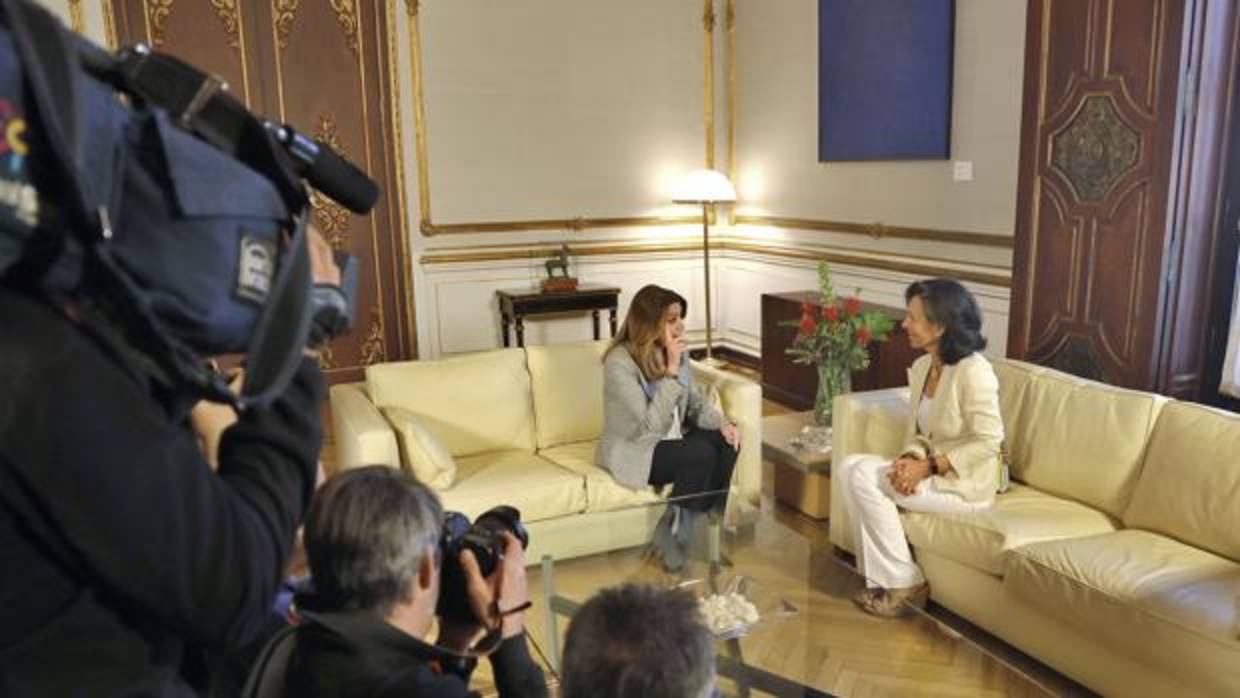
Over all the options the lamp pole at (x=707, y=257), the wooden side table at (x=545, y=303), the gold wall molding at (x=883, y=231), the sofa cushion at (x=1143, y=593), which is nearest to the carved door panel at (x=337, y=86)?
the wooden side table at (x=545, y=303)

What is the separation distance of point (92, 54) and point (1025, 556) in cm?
226

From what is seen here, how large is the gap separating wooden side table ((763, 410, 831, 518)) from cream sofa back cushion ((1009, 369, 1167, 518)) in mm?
707

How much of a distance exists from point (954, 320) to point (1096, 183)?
0.92m

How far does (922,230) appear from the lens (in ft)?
14.3

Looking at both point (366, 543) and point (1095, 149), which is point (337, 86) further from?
point (366, 543)

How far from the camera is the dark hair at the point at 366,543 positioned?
1019 millimetres

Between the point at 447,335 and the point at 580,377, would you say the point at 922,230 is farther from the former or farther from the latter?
the point at 447,335

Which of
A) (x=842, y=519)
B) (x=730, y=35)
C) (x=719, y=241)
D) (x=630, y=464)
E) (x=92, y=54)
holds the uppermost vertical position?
(x=730, y=35)

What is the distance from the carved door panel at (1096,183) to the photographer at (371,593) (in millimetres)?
2719

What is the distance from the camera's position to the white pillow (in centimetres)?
275

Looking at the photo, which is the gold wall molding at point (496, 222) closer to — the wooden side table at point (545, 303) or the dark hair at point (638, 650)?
the wooden side table at point (545, 303)

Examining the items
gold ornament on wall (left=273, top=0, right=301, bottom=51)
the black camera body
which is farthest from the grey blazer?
gold ornament on wall (left=273, top=0, right=301, bottom=51)

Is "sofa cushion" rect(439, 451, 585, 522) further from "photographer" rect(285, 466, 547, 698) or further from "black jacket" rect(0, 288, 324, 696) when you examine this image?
"black jacket" rect(0, 288, 324, 696)

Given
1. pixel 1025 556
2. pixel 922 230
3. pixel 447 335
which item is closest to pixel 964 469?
pixel 1025 556
